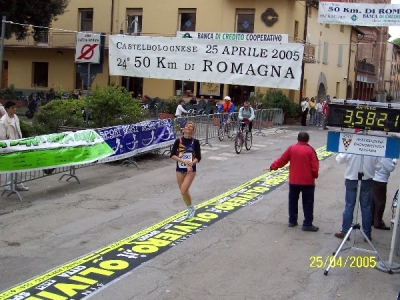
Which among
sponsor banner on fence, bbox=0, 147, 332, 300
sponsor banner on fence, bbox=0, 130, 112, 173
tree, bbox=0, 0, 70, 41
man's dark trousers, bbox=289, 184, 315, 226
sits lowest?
sponsor banner on fence, bbox=0, 147, 332, 300

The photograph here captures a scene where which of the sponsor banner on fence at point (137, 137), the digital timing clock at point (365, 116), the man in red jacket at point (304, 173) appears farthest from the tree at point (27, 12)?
the digital timing clock at point (365, 116)

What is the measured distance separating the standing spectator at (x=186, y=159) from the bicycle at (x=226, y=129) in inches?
439

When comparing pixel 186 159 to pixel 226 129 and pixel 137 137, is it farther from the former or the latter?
pixel 226 129

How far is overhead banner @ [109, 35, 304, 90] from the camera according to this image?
15.4 metres

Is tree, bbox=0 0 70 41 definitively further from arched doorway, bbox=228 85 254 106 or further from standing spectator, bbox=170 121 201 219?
standing spectator, bbox=170 121 201 219

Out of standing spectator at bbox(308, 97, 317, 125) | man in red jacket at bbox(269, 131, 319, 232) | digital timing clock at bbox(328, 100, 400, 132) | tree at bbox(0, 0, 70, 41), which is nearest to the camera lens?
digital timing clock at bbox(328, 100, 400, 132)

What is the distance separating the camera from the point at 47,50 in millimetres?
38844

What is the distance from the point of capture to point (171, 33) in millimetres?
34719

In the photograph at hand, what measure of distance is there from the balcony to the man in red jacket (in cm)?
4371

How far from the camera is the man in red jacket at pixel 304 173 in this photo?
29.4ft

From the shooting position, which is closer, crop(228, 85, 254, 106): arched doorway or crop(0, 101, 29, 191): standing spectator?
crop(0, 101, 29, 191): standing spectator

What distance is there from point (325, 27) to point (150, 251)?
33.9m

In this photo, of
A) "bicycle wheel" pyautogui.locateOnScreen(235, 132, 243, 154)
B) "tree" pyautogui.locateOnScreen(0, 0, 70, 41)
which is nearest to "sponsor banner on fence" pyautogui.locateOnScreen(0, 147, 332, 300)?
"bicycle wheel" pyautogui.locateOnScreen(235, 132, 243, 154)

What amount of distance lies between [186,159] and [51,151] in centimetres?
323
